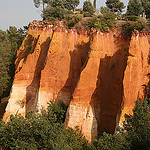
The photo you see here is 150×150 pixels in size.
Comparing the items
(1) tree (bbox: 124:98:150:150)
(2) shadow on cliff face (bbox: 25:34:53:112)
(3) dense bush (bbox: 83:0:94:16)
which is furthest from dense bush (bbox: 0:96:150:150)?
(3) dense bush (bbox: 83:0:94:16)

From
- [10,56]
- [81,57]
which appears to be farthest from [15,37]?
[81,57]

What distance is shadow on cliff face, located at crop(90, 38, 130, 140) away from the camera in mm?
10391

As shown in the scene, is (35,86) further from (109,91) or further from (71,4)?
(71,4)

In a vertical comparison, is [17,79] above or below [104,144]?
above

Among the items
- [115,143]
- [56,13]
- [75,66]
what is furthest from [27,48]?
[115,143]

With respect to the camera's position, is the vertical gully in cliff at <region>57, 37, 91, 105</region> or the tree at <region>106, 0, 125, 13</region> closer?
the vertical gully in cliff at <region>57, 37, 91, 105</region>

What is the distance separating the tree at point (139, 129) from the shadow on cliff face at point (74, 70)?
17.4 ft

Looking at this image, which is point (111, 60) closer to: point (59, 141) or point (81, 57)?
point (81, 57)

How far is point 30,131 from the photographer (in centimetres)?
847

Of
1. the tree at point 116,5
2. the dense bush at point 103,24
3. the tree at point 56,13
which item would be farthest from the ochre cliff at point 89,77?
the tree at point 116,5

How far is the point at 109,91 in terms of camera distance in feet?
35.8

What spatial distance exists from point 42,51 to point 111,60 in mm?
6245

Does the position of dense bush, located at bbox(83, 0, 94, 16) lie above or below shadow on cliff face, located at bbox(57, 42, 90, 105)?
above

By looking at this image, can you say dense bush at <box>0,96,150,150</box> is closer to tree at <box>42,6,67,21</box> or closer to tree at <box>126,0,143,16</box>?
tree at <box>42,6,67,21</box>
